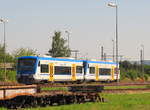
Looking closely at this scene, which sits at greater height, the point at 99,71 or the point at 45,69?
the point at 45,69

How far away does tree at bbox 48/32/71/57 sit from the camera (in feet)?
257

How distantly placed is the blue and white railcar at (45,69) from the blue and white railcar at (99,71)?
3382 millimetres

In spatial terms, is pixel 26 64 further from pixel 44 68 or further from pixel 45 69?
pixel 45 69

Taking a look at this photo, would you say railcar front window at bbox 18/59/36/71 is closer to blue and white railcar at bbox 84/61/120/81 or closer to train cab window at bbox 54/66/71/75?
train cab window at bbox 54/66/71/75

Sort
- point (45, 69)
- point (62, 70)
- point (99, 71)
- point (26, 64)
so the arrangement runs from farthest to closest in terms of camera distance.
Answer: point (99, 71)
point (62, 70)
point (45, 69)
point (26, 64)

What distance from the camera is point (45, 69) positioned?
3769cm

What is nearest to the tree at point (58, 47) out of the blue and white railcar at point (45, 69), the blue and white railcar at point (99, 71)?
the blue and white railcar at point (99, 71)

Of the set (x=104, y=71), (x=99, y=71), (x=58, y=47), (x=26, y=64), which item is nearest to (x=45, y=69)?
(x=26, y=64)

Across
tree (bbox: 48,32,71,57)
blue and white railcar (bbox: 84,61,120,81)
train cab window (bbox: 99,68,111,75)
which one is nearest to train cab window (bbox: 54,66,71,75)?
blue and white railcar (bbox: 84,61,120,81)

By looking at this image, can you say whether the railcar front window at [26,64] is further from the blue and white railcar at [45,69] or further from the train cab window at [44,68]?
the train cab window at [44,68]

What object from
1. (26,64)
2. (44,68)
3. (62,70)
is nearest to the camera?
(26,64)

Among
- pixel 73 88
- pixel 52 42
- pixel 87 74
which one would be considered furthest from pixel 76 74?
pixel 52 42

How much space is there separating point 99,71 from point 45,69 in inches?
460

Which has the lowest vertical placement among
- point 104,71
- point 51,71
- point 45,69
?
point 104,71
